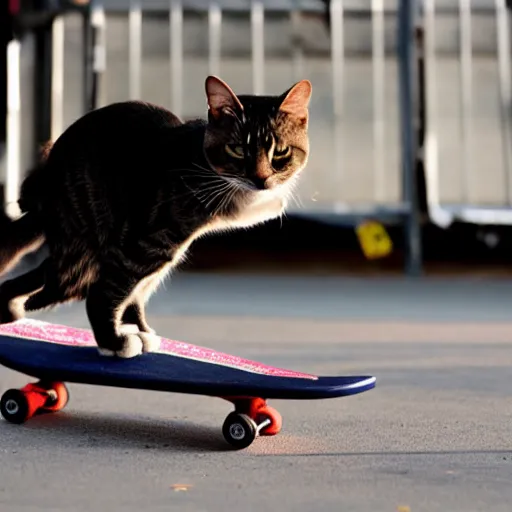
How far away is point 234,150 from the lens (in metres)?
1.96

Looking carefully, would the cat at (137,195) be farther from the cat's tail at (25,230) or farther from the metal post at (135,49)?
the metal post at (135,49)

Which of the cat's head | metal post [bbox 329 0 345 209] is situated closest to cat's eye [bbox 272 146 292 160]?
the cat's head

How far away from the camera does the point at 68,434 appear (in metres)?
2.07

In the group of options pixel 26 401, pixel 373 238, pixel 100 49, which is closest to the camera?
pixel 26 401

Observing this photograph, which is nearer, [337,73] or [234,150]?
[234,150]

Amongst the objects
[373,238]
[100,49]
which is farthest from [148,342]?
[100,49]

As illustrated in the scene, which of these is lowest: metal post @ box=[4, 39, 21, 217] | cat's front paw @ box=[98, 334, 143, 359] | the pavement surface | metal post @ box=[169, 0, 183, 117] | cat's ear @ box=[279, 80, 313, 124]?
the pavement surface

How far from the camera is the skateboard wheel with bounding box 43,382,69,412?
2.25 meters

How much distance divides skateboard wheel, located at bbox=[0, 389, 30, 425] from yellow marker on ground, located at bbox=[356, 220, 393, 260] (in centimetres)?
285

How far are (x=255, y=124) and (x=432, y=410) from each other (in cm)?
76

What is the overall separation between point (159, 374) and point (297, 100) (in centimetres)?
55

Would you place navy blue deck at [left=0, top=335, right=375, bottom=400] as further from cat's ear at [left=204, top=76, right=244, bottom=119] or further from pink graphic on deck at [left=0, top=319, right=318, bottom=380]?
cat's ear at [left=204, top=76, right=244, bottom=119]

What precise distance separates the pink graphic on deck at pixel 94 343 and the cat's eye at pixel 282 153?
0.39 meters

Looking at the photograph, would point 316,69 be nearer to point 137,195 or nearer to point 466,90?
point 466,90
